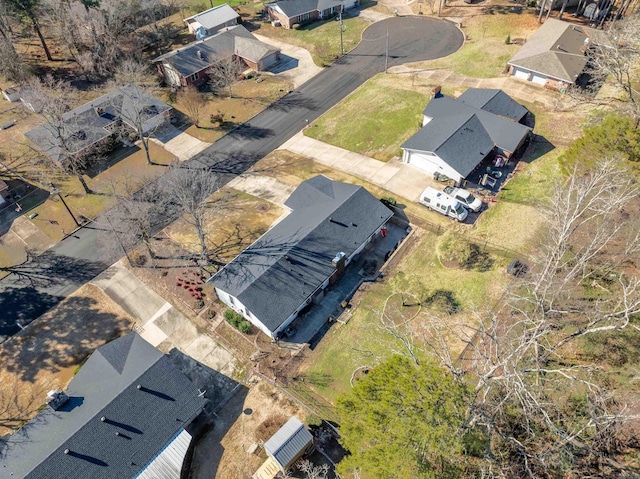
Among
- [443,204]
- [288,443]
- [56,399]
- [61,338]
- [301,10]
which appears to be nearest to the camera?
[288,443]

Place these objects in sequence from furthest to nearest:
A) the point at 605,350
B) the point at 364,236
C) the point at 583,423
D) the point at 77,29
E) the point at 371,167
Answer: the point at 77,29 → the point at 371,167 → the point at 364,236 → the point at 605,350 → the point at 583,423

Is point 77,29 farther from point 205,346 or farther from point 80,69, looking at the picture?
point 205,346

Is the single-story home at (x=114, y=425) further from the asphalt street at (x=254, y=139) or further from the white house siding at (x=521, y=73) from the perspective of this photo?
the white house siding at (x=521, y=73)

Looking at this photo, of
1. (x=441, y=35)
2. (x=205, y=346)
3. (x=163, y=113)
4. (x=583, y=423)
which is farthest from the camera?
Result: (x=441, y=35)

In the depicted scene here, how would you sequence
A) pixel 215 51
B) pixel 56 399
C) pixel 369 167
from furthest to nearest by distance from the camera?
pixel 215 51 → pixel 369 167 → pixel 56 399

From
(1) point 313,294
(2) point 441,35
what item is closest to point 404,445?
(1) point 313,294

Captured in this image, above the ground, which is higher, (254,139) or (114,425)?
(254,139)

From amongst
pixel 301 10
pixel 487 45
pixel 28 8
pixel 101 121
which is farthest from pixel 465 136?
pixel 28 8

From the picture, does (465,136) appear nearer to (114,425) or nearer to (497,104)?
(497,104)
